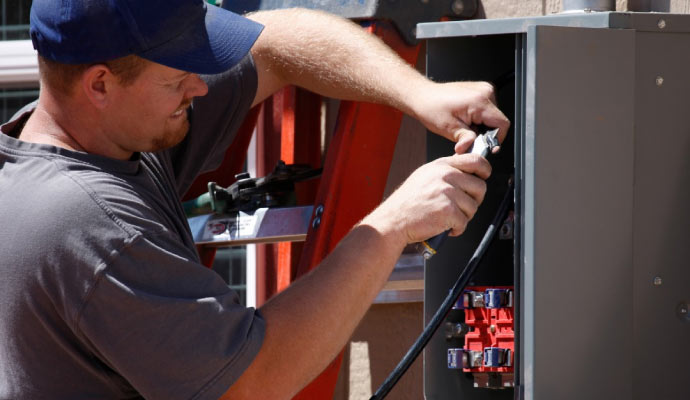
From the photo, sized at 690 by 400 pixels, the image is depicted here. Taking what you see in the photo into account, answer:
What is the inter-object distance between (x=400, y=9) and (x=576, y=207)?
2.83ft

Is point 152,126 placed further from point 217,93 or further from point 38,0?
point 217,93

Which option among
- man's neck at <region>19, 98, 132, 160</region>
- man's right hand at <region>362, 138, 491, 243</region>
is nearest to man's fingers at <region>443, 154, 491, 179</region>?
man's right hand at <region>362, 138, 491, 243</region>

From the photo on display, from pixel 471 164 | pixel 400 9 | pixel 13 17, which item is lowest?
pixel 471 164

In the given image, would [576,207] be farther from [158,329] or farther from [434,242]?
[158,329]

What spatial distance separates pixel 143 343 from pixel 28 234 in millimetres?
228

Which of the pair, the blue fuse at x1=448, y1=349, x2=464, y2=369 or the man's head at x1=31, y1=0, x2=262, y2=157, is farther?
the blue fuse at x1=448, y1=349, x2=464, y2=369

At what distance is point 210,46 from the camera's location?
1.73 metres

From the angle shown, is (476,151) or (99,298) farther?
(476,151)

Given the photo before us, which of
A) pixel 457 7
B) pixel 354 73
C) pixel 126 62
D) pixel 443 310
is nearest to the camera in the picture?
pixel 126 62

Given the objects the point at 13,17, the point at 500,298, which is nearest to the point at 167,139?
the point at 500,298

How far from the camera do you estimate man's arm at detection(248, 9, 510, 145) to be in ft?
6.02

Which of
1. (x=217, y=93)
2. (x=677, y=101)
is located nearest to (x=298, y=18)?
(x=217, y=93)

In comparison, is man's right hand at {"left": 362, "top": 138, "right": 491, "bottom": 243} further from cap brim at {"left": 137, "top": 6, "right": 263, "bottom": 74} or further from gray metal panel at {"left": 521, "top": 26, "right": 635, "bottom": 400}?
cap brim at {"left": 137, "top": 6, "right": 263, "bottom": 74}

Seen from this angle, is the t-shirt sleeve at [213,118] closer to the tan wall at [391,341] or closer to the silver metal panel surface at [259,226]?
the silver metal panel surface at [259,226]
